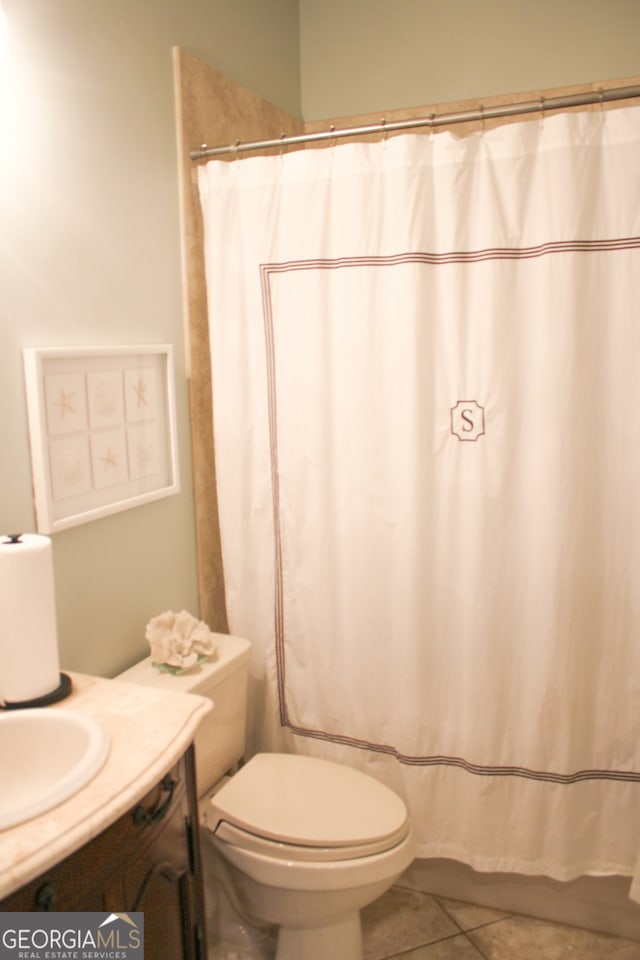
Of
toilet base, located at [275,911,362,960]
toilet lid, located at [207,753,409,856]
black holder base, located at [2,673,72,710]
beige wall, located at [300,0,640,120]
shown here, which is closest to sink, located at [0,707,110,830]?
black holder base, located at [2,673,72,710]

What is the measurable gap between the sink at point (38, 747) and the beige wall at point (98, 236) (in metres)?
0.35

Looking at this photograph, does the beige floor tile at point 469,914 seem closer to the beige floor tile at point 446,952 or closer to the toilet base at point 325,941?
the beige floor tile at point 446,952

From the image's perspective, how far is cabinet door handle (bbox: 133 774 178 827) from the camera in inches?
41.6

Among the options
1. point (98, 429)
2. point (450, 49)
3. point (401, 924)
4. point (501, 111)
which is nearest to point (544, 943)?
point (401, 924)

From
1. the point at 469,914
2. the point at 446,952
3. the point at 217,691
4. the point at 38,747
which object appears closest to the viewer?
the point at 38,747

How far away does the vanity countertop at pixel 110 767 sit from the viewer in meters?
0.86

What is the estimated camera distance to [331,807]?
1.59 m

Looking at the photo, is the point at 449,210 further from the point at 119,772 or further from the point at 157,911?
the point at 157,911

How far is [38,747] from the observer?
1159 millimetres

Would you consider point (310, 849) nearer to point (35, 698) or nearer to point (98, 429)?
point (35, 698)

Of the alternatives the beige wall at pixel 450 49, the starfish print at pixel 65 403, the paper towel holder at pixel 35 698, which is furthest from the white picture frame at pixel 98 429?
the beige wall at pixel 450 49

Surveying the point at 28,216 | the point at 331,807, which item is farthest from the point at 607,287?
the point at 331,807

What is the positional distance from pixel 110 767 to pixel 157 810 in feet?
0.41

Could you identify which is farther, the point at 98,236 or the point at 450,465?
the point at 450,465
